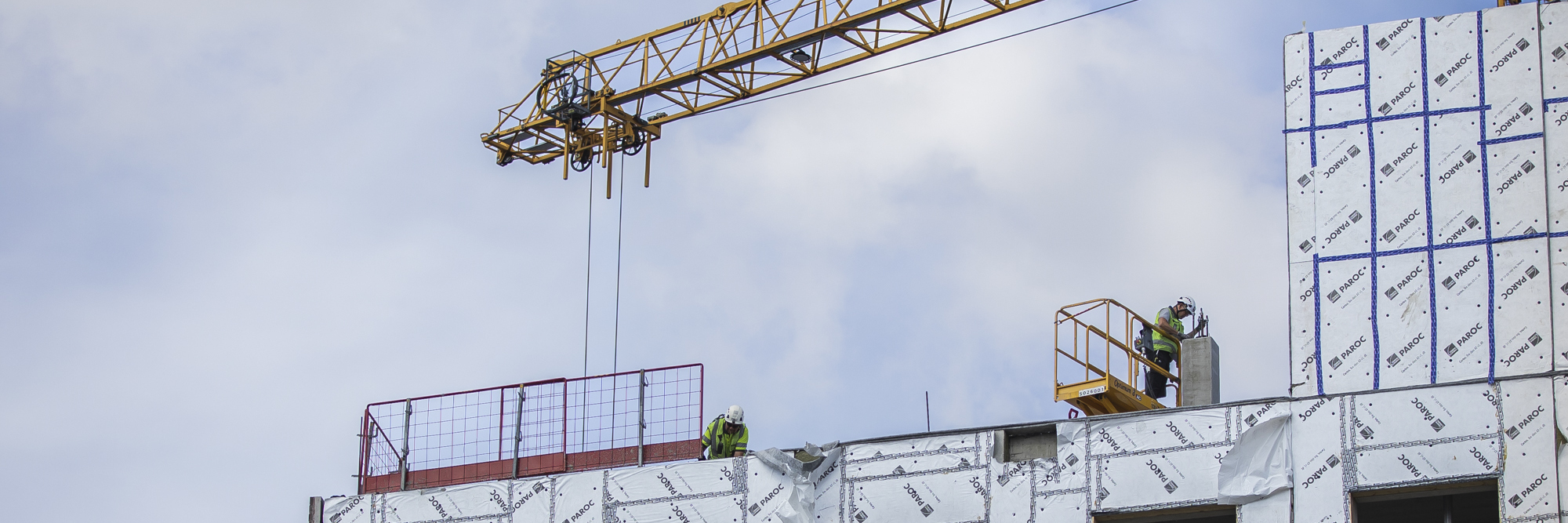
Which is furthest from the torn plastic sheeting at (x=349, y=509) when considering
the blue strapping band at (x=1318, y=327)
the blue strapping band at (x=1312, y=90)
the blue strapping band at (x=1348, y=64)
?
the blue strapping band at (x=1348, y=64)

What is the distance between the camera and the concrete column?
26.8 metres

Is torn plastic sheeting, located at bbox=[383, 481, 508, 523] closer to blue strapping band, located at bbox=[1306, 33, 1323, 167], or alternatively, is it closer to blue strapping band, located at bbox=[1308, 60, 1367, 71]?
blue strapping band, located at bbox=[1306, 33, 1323, 167]

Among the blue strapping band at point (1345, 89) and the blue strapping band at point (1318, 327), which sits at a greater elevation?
the blue strapping band at point (1345, 89)

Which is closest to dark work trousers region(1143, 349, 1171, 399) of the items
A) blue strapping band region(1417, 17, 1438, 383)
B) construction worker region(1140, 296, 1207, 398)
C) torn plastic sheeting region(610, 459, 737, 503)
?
construction worker region(1140, 296, 1207, 398)

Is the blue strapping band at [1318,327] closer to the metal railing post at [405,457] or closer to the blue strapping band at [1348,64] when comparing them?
the blue strapping band at [1348,64]

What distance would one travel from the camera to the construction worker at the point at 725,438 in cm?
2848

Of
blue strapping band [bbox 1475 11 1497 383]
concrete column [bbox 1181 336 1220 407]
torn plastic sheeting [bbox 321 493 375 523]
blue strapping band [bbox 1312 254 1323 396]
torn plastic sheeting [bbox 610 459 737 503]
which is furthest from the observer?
torn plastic sheeting [bbox 321 493 375 523]

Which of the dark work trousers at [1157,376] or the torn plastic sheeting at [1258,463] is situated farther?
the dark work trousers at [1157,376]

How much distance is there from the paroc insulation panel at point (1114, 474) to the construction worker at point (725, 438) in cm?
41

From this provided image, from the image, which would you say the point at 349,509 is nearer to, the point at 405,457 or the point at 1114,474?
the point at 405,457

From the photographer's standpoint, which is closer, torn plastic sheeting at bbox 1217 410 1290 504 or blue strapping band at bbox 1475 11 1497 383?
blue strapping band at bbox 1475 11 1497 383

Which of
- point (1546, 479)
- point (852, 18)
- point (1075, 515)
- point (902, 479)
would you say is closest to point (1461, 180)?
point (1546, 479)

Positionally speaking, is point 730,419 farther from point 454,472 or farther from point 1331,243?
point 1331,243

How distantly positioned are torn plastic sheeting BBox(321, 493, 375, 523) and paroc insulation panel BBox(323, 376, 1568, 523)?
0.41ft
